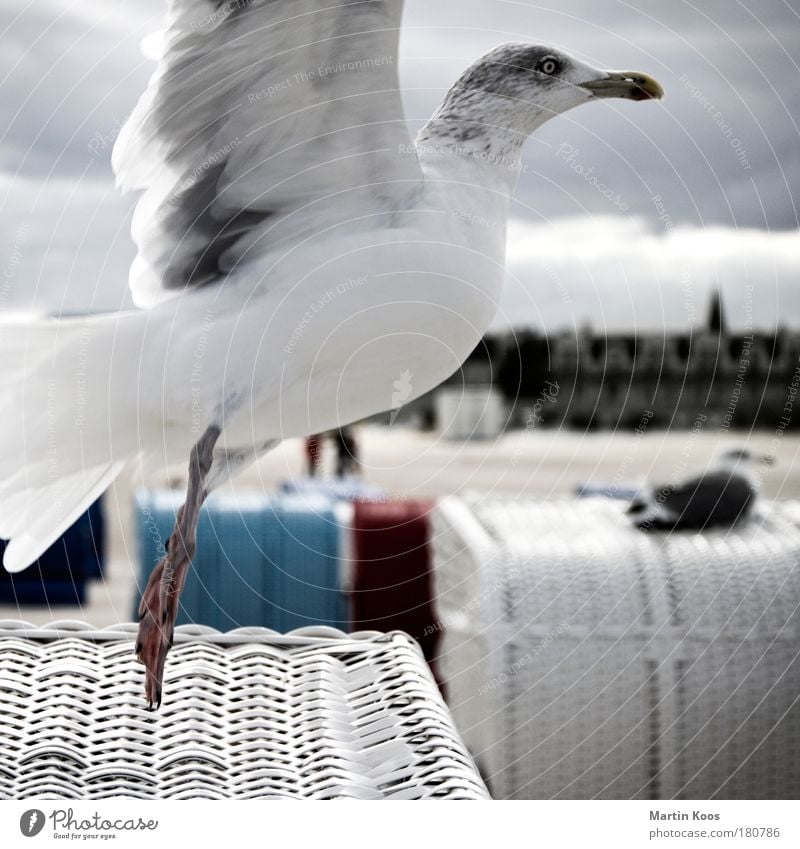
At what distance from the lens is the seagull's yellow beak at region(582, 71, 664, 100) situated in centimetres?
84

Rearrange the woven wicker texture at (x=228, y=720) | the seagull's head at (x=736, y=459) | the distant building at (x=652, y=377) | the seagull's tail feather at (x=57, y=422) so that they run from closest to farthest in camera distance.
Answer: the woven wicker texture at (x=228, y=720) < the seagull's tail feather at (x=57, y=422) < the distant building at (x=652, y=377) < the seagull's head at (x=736, y=459)

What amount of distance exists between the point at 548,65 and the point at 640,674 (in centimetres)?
54

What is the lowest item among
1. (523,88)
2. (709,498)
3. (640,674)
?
(640,674)

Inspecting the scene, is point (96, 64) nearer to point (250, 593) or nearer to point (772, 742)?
point (250, 593)

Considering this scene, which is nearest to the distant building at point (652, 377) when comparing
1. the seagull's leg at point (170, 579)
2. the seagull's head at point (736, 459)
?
the seagull's head at point (736, 459)

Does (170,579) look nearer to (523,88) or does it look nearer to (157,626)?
(157,626)

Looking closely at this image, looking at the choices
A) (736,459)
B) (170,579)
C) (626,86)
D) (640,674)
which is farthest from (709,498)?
(170,579)

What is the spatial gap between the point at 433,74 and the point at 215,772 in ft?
1.79

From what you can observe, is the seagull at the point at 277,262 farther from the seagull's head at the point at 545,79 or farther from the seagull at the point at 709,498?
the seagull at the point at 709,498

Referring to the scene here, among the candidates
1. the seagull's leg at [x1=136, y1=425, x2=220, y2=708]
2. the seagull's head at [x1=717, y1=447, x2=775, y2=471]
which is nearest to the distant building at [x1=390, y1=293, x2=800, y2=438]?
the seagull's head at [x1=717, y1=447, x2=775, y2=471]

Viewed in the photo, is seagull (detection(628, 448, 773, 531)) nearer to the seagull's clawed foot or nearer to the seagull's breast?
the seagull's breast

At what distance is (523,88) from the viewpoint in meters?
0.84

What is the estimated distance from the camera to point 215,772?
77cm

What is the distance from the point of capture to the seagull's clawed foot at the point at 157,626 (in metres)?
0.83
